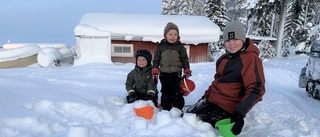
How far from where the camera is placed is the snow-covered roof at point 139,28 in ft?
42.6

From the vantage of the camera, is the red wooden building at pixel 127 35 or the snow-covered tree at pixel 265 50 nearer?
the red wooden building at pixel 127 35

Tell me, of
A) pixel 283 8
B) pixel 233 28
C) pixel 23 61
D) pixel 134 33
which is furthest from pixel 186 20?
pixel 233 28

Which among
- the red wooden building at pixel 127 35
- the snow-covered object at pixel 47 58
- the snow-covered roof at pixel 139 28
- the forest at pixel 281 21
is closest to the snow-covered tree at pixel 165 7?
the forest at pixel 281 21

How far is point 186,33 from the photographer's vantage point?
46.0 ft

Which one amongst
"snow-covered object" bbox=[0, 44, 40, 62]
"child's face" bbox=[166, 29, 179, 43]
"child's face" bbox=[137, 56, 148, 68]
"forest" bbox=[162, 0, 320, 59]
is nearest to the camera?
"child's face" bbox=[166, 29, 179, 43]

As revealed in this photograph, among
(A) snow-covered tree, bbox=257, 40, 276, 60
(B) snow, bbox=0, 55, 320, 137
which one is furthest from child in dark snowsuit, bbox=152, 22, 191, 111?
(A) snow-covered tree, bbox=257, 40, 276, 60

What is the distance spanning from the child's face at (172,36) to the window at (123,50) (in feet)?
34.1

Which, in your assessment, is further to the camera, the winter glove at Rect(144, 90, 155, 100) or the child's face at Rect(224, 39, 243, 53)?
the winter glove at Rect(144, 90, 155, 100)

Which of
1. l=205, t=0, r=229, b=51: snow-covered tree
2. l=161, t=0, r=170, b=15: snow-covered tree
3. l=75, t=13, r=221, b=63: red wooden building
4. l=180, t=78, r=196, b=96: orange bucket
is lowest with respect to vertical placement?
l=180, t=78, r=196, b=96: orange bucket

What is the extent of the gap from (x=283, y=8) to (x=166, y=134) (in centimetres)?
1990

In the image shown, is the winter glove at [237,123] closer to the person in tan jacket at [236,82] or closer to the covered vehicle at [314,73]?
the person in tan jacket at [236,82]

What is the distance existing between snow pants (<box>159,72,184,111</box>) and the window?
10.4m

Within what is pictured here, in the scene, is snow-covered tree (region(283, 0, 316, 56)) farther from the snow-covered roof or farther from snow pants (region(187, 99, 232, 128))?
snow pants (region(187, 99, 232, 128))

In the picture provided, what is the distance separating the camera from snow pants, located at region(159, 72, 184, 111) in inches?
167
